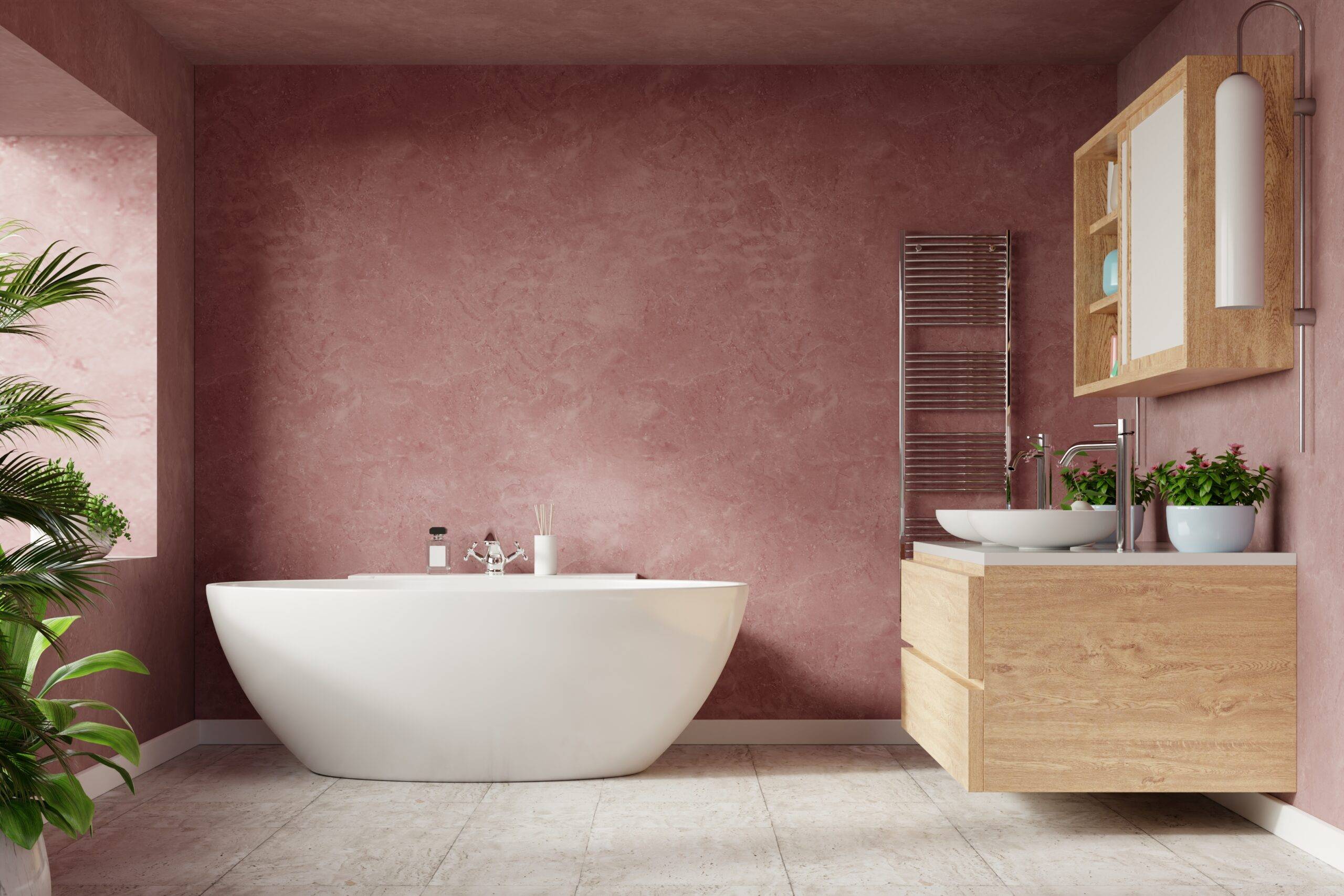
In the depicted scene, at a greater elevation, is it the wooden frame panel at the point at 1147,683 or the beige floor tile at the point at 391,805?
the wooden frame panel at the point at 1147,683

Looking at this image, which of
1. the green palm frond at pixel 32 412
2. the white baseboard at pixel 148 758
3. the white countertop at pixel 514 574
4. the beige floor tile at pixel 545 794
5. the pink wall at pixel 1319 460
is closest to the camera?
the green palm frond at pixel 32 412

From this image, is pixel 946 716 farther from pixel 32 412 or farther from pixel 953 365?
pixel 32 412

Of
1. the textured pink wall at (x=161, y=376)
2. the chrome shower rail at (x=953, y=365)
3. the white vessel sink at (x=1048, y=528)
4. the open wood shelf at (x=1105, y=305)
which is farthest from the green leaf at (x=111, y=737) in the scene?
the open wood shelf at (x=1105, y=305)

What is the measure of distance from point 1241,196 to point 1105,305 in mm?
755

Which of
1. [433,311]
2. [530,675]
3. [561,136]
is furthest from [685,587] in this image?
[561,136]

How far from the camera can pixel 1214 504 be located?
3.10m

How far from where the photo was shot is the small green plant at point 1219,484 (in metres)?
3.09

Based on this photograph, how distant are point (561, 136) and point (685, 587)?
1885 millimetres

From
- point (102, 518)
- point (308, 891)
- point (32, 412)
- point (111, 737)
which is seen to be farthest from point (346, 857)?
point (102, 518)

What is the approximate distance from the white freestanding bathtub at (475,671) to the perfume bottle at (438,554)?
0.77 m

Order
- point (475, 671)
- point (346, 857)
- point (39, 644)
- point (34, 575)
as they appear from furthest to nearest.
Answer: point (475, 671), point (346, 857), point (39, 644), point (34, 575)

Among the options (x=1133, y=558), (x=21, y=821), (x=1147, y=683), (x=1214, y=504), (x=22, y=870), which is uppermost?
(x=1214, y=504)

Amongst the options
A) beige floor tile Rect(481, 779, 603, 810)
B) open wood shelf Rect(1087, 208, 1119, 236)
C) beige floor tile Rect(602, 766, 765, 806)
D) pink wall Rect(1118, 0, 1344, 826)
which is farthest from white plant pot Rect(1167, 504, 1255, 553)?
beige floor tile Rect(481, 779, 603, 810)

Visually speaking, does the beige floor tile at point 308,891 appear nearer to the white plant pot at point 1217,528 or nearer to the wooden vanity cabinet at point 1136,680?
the wooden vanity cabinet at point 1136,680
